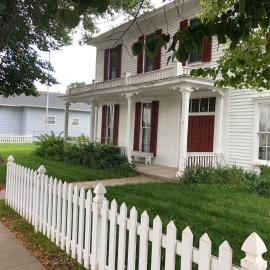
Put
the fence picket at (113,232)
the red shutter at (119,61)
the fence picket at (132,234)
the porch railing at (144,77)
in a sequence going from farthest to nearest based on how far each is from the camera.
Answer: the red shutter at (119,61) < the porch railing at (144,77) < the fence picket at (113,232) < the fence picket at (132,234)

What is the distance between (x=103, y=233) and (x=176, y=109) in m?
11.9

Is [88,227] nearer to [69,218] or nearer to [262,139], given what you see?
[69,218]

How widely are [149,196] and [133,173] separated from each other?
4808mm

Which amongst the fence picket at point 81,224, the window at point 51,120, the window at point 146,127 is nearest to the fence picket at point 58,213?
the fence picket at point 81,224

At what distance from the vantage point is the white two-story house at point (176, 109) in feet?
42.6

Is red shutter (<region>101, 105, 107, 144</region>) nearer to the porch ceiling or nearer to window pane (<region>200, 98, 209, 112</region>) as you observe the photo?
the porch ceiling

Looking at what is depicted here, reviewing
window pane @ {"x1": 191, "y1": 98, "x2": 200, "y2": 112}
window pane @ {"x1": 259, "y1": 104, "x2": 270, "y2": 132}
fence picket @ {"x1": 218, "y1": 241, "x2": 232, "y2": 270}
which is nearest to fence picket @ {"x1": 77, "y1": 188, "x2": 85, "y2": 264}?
fence picket @ {"x1": 218, "y1": 241, "x2": 232, "y2": 270}

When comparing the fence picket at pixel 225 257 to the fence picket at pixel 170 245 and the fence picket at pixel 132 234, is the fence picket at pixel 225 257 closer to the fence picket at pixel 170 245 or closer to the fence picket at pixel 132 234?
the fence picket at pixel 170 245

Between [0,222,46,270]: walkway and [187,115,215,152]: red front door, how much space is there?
387 inches

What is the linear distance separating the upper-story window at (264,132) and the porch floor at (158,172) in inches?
121

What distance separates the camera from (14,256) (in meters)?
5.16

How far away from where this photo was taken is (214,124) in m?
14.4

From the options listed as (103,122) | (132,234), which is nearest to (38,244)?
(132,234)

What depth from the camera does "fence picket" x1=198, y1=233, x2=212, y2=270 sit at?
2721 millimetres
